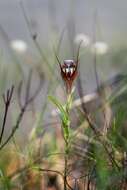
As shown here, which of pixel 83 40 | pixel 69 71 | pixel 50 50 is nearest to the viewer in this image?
pixel 69 71

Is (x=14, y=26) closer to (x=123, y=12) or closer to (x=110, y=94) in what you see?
(x=123, y=12)

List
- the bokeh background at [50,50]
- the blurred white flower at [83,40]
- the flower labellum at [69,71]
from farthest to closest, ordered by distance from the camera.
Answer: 1. the blurred white flower at [83,40]
2. the bokeh background at [50,50]
3. the flower labellum at [69,71]

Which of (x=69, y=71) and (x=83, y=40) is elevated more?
(x=83, y=40)

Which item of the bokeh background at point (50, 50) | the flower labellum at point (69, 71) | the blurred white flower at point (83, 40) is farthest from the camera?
the blurred white flower at point (83, 40)

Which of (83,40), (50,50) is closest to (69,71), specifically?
(83,40)

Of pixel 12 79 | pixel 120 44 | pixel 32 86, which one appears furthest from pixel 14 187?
pixel 120 44

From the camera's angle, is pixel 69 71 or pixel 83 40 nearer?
pixel 69 71

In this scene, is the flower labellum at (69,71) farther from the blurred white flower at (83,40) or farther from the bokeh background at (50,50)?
the blurred white flower at (83,40)

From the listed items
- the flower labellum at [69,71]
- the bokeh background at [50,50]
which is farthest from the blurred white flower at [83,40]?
the flower labellum at [69,71]

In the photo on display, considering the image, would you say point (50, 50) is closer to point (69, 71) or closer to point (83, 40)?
point (83, 40)

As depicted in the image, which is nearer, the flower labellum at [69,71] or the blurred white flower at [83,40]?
the flower labellum at [69,71]

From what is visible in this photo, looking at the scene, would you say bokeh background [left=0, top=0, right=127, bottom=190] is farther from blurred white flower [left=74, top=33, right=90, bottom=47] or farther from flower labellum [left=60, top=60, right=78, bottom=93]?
flower labellum [left=60, top=60, right=78, bottom=93]

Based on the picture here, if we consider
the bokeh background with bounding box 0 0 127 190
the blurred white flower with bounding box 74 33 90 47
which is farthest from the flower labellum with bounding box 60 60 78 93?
the blurred white flower with bounding box 74 33 90 47
